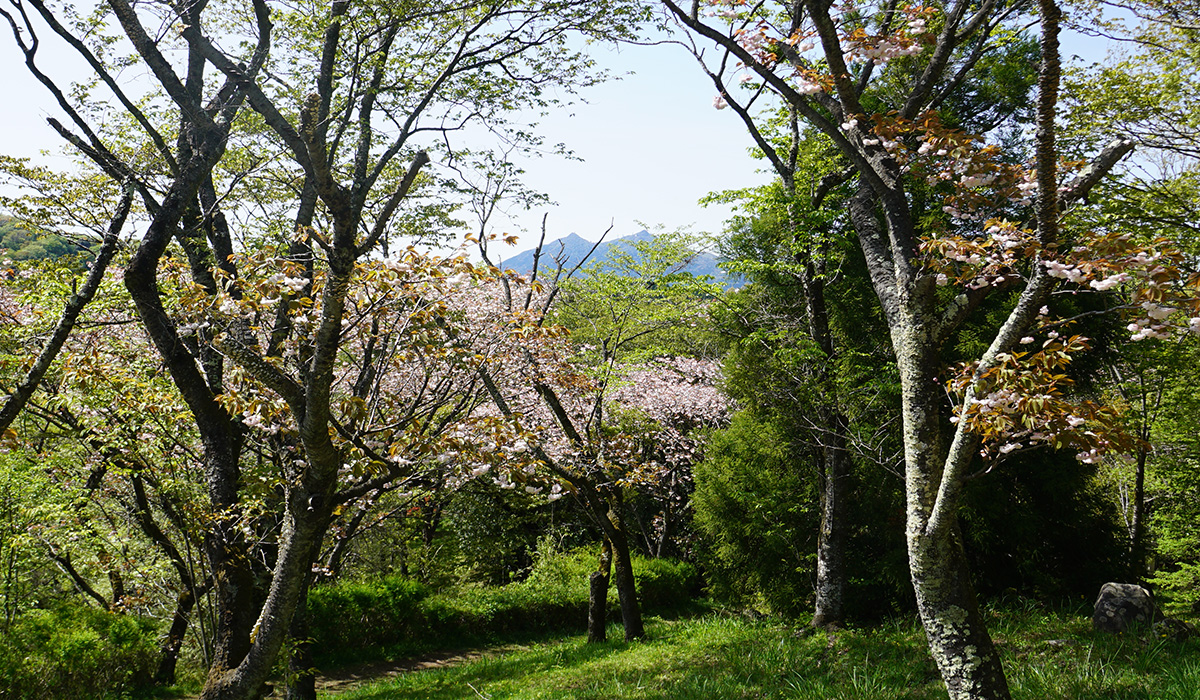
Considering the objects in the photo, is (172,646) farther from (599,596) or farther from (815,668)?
(815,668)

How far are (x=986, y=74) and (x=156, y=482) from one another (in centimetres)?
1047

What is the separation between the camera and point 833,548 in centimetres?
734

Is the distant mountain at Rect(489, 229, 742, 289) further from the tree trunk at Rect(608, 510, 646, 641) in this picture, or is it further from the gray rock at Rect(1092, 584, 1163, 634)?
the gray rock at Rect(1092, 584, 1163, 634)

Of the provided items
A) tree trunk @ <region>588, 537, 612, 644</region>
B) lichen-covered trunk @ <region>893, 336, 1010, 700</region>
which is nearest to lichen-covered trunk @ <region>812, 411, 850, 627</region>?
tree trunk @ <region>588, 537, 612, 644</region>

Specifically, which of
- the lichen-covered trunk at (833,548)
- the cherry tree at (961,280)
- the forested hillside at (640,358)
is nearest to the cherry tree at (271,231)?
the forested hillside at (640,358)

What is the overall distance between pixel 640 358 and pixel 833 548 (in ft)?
22.7

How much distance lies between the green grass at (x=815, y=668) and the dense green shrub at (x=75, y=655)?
2.75 meters

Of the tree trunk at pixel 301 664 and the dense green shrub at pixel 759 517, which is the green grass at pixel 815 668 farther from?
the tree trunk at pixel 301 664

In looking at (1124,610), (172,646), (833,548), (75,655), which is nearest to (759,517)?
(833,548)

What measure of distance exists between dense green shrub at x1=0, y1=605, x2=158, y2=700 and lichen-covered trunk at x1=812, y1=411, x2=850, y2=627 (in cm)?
857

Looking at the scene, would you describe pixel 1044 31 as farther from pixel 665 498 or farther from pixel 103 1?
pixel 665 498

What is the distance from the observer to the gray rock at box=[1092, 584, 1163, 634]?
17.3ft

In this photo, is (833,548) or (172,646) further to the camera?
(172,646)

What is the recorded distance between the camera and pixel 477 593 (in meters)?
12.8
